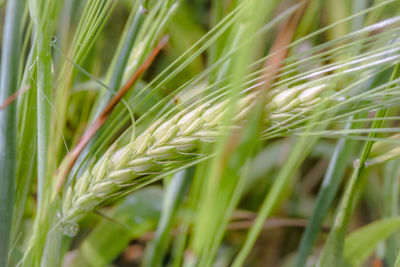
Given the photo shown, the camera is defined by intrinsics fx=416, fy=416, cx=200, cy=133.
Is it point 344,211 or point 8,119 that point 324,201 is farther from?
point 8,119

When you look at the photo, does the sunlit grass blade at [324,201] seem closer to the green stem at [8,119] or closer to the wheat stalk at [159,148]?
the wheat stalk at [159,148]

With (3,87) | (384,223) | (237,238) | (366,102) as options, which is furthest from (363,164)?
(237,238)

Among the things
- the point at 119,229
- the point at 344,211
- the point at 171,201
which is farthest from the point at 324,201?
the point at 119,229

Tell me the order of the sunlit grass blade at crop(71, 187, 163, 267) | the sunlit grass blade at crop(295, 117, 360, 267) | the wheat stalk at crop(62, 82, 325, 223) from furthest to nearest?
the sunlit grass blade at crop(71, 187, 163, 267) → the sunlit grass blade at crop(295, 117, 360, 267) → the wheat stalk at crop(62, 82, 325, 223)

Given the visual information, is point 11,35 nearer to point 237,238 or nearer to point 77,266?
point 77,266

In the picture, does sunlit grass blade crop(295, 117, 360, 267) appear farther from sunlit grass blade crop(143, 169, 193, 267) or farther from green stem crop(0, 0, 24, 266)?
green stem crop(0, 0, 24, 266)

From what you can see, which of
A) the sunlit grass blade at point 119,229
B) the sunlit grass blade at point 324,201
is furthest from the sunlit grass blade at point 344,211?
the sunlit grass blade at point 119,229

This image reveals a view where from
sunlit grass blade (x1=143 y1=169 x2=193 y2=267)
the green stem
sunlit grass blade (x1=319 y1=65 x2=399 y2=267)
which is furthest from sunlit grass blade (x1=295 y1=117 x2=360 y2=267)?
the green stem

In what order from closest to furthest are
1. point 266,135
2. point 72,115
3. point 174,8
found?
point 266,135 < point 174,8 < point 72,115
